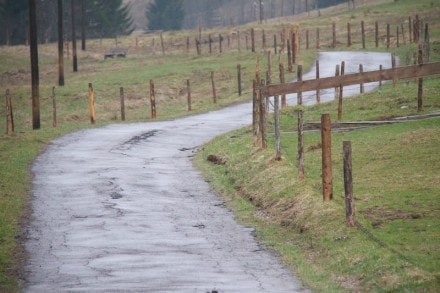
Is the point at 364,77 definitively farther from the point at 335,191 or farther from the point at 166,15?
the point at 166,15

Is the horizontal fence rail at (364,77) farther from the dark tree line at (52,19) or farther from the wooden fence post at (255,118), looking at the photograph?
the dark tree line at (52,19)

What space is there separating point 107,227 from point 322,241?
17.1 feet

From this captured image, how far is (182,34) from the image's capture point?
111m

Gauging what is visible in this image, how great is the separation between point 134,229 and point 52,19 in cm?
10873

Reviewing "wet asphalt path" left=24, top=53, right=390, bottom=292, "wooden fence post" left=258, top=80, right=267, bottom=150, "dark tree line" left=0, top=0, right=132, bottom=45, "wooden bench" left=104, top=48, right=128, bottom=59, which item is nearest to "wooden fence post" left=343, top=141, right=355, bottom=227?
"wet asphalt path" left=24, top=53, right=390, bottom=292

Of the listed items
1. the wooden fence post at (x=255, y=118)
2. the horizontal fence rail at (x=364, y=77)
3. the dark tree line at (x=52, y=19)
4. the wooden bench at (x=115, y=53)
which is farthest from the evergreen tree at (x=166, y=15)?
the horizontal fence rail at (x=364, y=77)

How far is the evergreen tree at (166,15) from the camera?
175m

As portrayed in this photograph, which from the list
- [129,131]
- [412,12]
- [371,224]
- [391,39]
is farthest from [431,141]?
[412,12]

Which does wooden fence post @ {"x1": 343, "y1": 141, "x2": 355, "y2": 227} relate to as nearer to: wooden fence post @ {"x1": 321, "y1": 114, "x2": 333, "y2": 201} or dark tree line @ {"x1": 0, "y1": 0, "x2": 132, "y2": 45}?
wooden fence post @ {"x1": 321, "y1": 114, "x2": 333, "y2": 201}

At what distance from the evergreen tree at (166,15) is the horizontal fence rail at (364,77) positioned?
14901cm

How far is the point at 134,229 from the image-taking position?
20.9m

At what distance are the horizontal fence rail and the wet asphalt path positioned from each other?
3488 mm

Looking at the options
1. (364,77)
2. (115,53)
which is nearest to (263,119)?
(364,77)

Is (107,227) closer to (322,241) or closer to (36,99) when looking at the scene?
(322,241)
